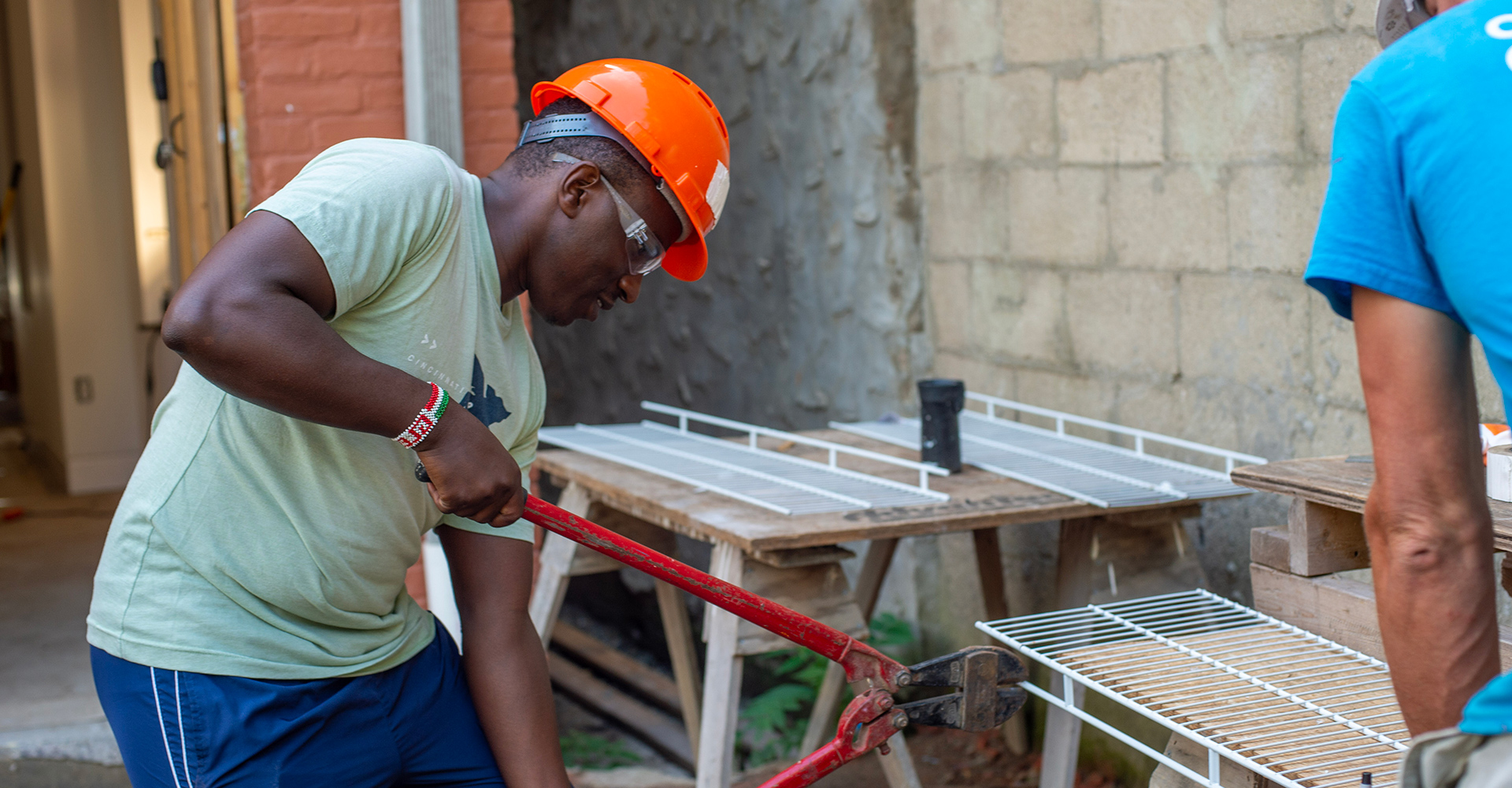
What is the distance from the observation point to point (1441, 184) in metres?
1.12

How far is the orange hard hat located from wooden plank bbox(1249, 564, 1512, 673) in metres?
1.09

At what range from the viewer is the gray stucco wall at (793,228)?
14.1ft

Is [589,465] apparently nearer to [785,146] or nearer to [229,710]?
[229,710]

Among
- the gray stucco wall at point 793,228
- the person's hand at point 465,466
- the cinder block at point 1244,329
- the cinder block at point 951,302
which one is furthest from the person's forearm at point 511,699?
the gray stucco wall at point 793,228

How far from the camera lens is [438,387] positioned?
157 centimetres

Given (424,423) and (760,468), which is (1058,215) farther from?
(424,423)

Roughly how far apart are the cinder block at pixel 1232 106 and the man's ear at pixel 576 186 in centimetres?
178

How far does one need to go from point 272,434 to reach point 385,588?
0.29m

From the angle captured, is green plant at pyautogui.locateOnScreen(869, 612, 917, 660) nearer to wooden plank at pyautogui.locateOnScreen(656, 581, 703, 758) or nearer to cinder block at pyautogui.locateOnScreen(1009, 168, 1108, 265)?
wooden plank at pyautogui.locateOnScreen(656, 581, 703, 758)

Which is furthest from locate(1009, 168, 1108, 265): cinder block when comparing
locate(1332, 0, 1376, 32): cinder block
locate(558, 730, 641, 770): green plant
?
locate(558, 730, 641, 770): green plant

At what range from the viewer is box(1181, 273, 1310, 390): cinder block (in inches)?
116

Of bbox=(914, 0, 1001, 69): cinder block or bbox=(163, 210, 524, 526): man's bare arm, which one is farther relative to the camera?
bbox=(914, 0, 1001, 69): cinder block

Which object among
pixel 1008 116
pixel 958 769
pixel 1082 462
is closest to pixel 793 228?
pixel 1008 116

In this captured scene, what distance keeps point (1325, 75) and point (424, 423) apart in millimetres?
2112
